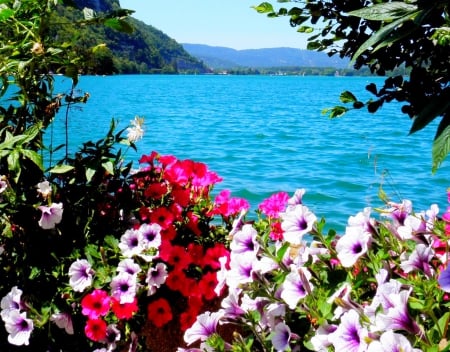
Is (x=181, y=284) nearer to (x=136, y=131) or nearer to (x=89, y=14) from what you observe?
(x=136, y=131)

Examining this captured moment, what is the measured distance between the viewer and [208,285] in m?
2.13

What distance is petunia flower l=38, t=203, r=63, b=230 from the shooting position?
211cm

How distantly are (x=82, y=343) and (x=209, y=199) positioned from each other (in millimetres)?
795

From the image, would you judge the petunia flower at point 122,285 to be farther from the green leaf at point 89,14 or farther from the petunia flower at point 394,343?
the petunia flower at point 394,343

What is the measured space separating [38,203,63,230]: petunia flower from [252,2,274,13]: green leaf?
1018 mm

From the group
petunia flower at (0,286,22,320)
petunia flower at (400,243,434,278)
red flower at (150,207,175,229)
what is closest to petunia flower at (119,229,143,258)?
red flower at (150,207,175,229)

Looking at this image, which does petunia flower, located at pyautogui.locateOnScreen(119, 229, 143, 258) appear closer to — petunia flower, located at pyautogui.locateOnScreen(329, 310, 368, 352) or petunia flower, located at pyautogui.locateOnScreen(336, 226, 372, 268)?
petunia flower, located at pyautogui.locateOnScreen(336, 226, 372, 268)

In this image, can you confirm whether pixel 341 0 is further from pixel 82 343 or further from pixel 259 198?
pixel 259 198

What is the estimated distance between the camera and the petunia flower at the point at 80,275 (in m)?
2.03

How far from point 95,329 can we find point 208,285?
442 mm

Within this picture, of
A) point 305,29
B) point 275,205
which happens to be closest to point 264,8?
point 305,29

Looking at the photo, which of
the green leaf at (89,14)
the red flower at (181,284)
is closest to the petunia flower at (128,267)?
the red flower at (181,284)

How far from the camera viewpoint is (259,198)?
10.2 meters

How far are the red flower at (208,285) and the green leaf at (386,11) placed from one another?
161cm
